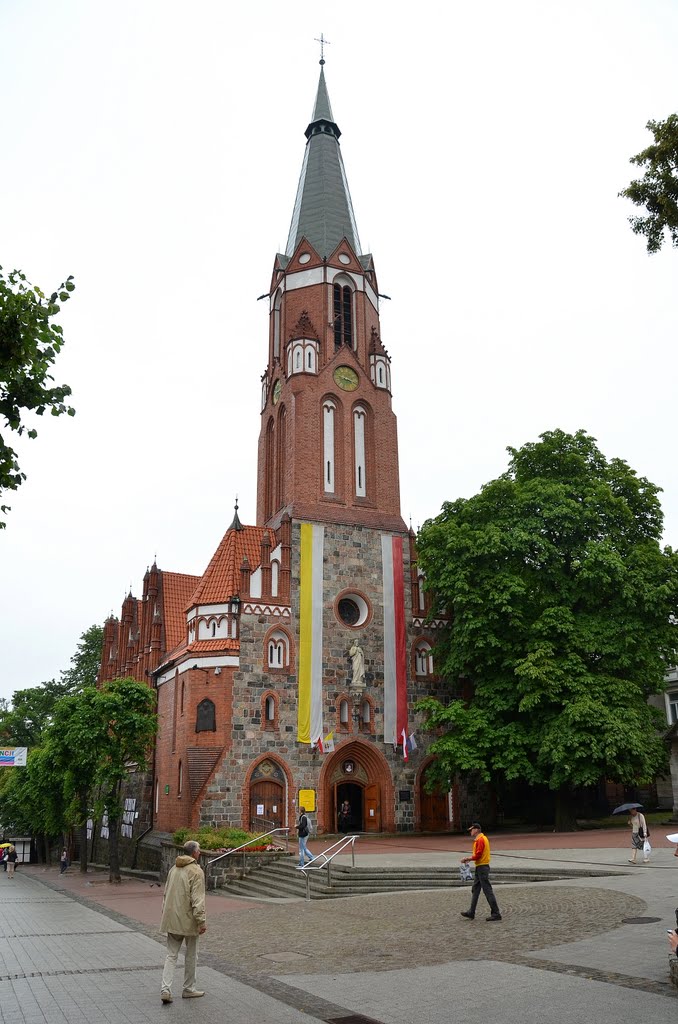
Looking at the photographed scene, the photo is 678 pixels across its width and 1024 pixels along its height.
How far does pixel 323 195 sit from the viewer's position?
45094mm

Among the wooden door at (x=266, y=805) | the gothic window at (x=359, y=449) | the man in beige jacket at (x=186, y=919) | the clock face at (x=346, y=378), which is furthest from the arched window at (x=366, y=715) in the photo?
the man in beige jacket at (x=186, y=919)

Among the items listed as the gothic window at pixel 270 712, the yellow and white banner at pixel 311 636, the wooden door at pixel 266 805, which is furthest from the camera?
the yellow and white banner at pixel 311 636

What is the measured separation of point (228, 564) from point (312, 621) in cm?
411

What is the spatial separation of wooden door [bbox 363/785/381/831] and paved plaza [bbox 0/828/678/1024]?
14335 millimetres

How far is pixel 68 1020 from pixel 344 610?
2811 centimetres

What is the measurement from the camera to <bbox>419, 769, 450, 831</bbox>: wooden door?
115ft

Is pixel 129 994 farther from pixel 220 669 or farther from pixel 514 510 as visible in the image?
pixel 514 510

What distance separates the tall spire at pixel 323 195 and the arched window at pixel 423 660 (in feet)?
64.3

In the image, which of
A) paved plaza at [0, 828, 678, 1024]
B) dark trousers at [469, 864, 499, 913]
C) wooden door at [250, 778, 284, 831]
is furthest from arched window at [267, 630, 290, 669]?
dark trousers at [469, 864, 499, 913]

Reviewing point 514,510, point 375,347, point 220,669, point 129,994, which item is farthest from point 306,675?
point 129,994

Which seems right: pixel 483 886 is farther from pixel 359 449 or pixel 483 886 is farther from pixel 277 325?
pixel 277 325

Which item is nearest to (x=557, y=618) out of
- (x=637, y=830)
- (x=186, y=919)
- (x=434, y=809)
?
(x=434, y=809)

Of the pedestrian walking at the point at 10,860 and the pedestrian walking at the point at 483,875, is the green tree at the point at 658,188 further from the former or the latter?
the pedestrian walking at the point at 10,860

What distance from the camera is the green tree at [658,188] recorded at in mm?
12586
